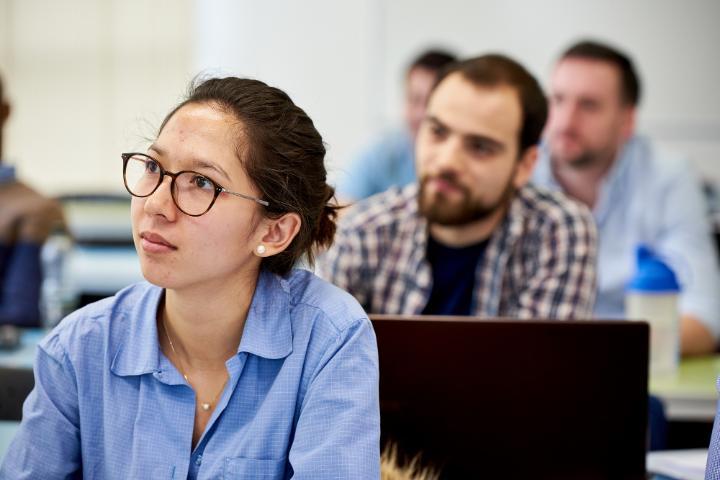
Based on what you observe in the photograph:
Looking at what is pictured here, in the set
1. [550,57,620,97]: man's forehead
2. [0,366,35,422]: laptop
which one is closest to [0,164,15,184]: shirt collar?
[0,366,35,422]: laptop

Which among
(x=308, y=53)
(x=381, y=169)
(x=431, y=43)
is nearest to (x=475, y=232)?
(x=381, y=169)

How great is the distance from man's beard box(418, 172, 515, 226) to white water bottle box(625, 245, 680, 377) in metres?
0.39

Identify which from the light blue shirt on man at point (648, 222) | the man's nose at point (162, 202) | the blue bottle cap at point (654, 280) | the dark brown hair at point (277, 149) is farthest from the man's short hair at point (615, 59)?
the man's nose at point (162, 202)

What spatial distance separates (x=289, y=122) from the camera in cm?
123

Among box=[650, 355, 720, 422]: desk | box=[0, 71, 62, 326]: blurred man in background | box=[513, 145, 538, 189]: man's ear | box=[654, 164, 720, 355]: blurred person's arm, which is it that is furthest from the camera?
box=[0, 71, 62, 326]: blurred man in background

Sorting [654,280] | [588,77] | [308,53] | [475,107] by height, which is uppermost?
[308,53]

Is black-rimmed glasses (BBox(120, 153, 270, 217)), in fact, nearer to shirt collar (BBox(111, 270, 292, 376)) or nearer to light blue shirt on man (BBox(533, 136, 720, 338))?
shirt collar (BBox(111, 270, 292, 376))

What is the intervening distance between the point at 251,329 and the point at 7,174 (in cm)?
160

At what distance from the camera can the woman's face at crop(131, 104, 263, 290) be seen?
114 centimetres

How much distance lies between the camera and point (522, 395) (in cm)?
137

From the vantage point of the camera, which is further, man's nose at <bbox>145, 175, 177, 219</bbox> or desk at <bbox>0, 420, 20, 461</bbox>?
desk at <bbox>0, 420, 20, 461</bbox>

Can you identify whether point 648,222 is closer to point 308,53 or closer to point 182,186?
point 182,186

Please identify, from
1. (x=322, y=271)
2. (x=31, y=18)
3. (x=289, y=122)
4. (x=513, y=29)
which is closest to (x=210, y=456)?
(x=289, y=122)

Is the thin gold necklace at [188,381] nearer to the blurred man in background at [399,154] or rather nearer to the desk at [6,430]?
the desk at [6,430]
